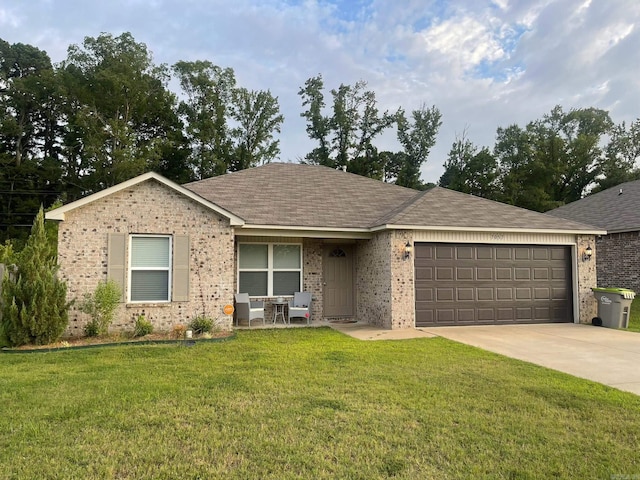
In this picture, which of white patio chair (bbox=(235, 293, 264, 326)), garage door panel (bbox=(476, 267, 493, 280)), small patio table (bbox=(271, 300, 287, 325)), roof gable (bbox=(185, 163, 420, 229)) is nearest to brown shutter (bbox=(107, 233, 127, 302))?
white patio chair (bbox=(235, 293, 264, 326))

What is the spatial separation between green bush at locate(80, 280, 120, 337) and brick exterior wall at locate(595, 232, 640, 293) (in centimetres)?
1728

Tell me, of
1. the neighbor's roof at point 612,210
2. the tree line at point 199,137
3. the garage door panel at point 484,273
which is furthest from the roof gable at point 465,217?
the tree line at point 199,137

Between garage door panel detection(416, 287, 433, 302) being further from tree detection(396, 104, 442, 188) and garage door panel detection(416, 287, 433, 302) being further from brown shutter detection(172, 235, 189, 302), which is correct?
tree detection(396, 104, 442, 188)

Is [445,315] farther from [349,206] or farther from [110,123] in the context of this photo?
[110,123]

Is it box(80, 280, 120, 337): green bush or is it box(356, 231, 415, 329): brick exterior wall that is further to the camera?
box(356, 231, 415, 329): brick exterior wall

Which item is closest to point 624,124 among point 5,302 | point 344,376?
point 344,376

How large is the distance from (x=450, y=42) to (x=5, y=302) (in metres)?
14.3

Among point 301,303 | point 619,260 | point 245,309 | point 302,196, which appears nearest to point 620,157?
point 619,260

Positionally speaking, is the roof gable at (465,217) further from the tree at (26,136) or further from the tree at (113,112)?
the tree at (26,136)

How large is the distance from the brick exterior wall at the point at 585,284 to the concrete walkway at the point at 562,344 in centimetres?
72

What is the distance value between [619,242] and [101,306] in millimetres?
17972

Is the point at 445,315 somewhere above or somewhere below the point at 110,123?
below

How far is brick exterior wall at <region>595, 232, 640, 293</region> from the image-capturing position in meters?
16.1

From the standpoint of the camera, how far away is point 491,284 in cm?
1181
